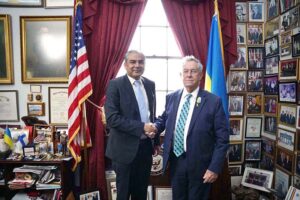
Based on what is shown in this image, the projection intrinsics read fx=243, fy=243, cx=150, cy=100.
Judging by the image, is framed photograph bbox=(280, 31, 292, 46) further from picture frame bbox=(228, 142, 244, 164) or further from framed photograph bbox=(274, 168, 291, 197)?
framed photograph bbox=(274, 168, 291, 197)

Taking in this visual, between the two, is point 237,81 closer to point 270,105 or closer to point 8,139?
point 270,105

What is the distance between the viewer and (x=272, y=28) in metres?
2.47

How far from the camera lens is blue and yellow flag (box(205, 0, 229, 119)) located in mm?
2271

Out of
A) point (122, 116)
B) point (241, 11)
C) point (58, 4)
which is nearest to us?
point (122, 116)

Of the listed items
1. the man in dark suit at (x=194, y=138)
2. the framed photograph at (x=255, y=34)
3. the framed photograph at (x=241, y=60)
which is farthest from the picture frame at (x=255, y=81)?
the man in dark suit at (x=194, y=138)

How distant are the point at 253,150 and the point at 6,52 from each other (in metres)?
2.85

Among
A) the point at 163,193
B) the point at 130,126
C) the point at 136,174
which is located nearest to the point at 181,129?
the point at 130,126

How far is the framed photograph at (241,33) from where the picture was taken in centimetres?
258

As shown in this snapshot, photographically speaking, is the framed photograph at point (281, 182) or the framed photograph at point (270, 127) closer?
the framed photograph at point (281, 182)

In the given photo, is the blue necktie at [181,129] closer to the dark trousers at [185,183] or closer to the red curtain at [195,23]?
the dark trousers at [185,183]

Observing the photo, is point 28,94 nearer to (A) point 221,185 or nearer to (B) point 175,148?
(B) point 175,148

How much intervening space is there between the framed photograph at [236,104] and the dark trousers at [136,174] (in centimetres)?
119

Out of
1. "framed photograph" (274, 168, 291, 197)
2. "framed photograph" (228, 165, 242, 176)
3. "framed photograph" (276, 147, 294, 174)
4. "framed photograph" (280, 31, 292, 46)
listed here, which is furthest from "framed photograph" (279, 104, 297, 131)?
"framed photograph" (228, 165, 242, 176)

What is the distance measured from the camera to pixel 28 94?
253cm
